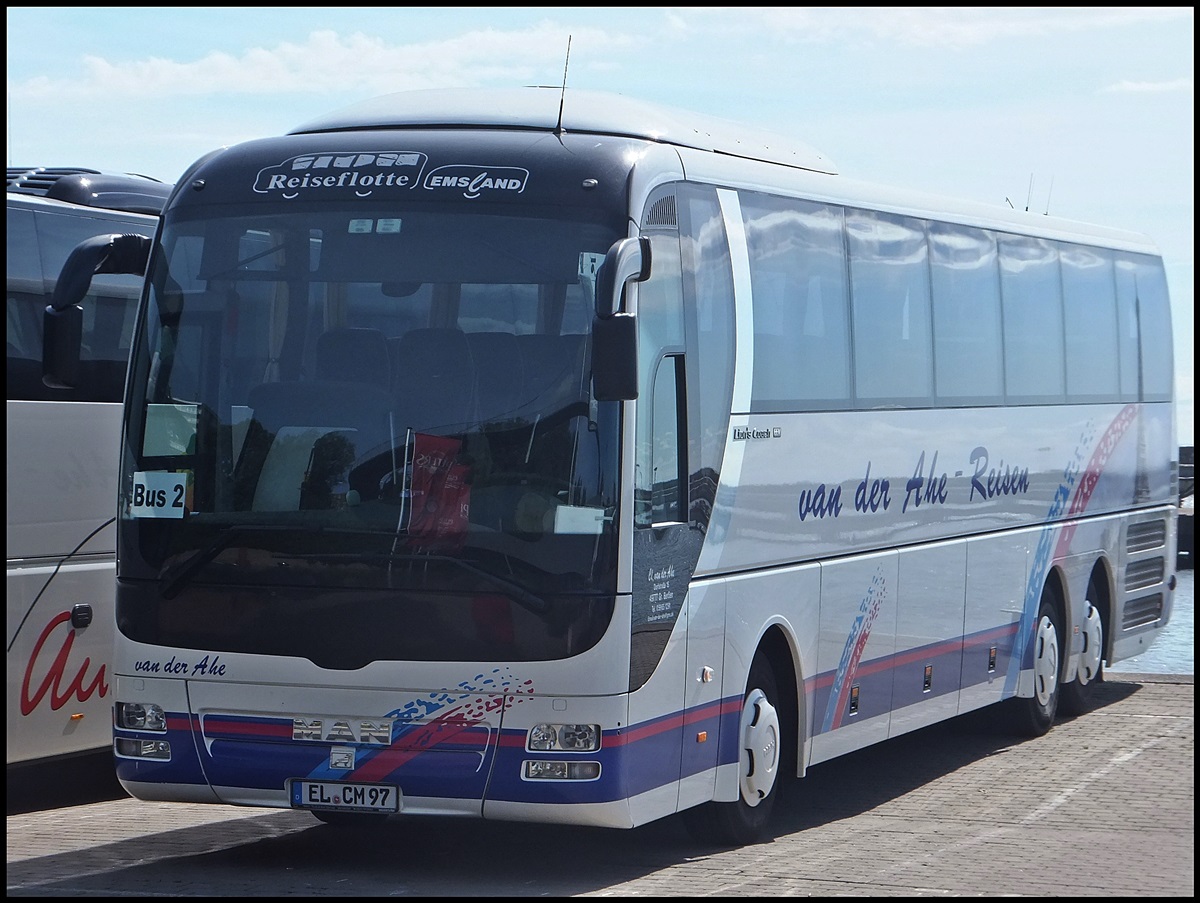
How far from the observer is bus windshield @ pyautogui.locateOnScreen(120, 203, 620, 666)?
9.22 m

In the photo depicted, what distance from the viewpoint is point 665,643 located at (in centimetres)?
973

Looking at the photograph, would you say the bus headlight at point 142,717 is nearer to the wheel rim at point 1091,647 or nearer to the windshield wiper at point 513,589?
the windshield wiper at point 513,589

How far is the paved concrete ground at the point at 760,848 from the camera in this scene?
9.50m

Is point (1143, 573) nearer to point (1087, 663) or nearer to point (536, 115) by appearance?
point (1087, 663)

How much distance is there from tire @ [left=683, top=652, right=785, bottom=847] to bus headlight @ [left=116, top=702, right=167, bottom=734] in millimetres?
2892

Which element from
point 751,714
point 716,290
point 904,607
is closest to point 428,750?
point 751,714

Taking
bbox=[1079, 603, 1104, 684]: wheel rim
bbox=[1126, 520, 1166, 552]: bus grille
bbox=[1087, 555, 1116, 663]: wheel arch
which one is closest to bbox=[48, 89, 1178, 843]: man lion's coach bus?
bbox=[1079, 603, 1104, 684]: wheel rim

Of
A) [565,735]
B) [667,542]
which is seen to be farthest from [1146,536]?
[565,735]

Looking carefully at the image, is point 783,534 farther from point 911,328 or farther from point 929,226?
point 929,226

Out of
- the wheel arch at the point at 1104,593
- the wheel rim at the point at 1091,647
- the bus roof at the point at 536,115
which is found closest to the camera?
the bus roof at the point at 536,115

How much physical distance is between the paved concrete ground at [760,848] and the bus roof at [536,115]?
3.80 meters

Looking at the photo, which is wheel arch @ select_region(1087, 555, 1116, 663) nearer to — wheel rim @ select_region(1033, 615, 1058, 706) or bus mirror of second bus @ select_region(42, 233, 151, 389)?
wheel rim @ select_region(1033, 615, 1058, 706)

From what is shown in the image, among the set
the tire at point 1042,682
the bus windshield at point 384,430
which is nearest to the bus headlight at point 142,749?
the bus windshield at point 384,430

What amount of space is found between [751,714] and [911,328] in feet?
10.9
